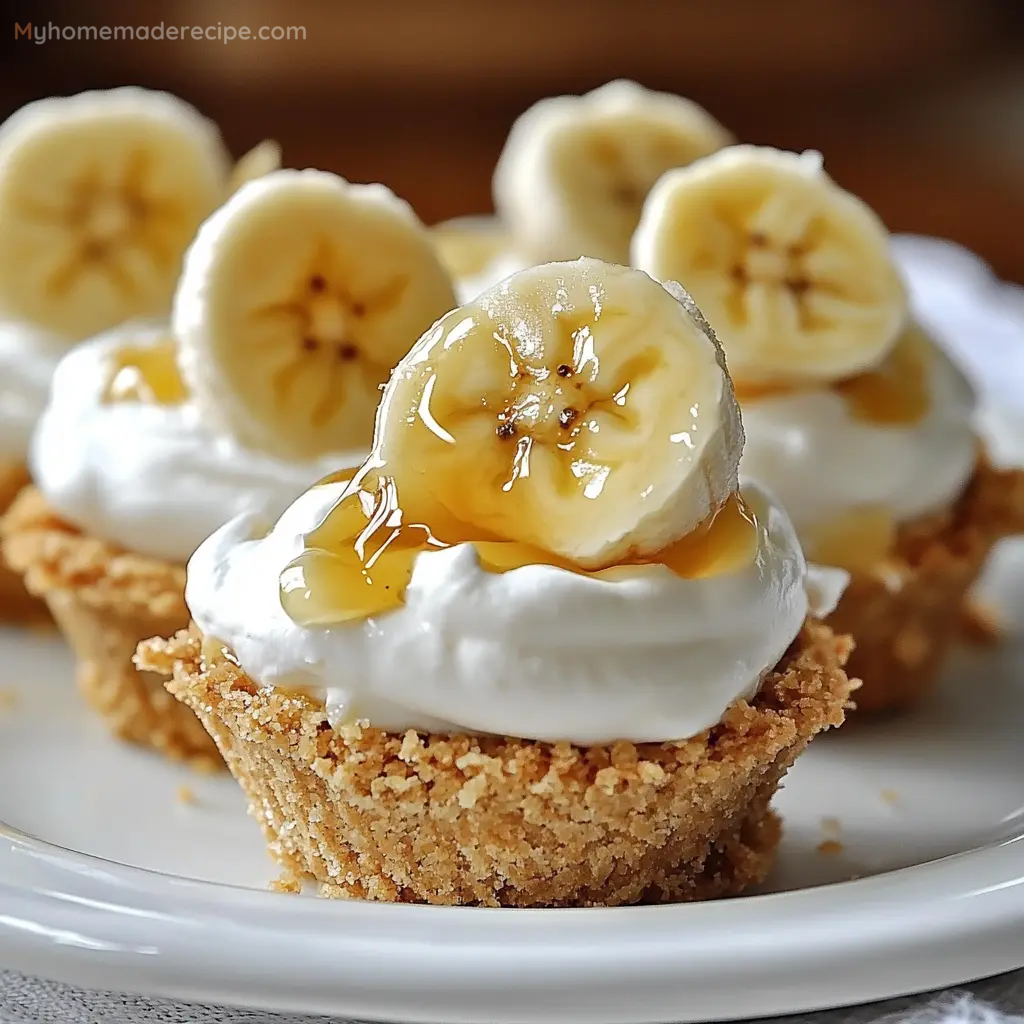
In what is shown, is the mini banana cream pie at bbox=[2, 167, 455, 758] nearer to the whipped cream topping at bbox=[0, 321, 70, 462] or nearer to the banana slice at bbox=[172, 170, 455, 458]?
the banana slice at bbox=[172, 170, 455, 458]

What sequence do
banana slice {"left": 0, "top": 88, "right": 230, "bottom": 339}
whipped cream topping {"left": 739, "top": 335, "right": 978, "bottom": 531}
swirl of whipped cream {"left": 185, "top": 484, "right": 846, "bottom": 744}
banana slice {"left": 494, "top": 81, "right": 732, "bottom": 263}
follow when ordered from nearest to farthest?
swirl of whipped cream {"left": 185, "top": 484, "right": 846, "bottom": 744}
whipped cream topping {"left": 739, "top": 335, "right": 978, "bottom": 531}
banana slice {"left": 0, "top": 88, "right": 230, "bottom": 339}
banana slice {"left": 494, "top": 81, "right": 732, "bottom": 263}

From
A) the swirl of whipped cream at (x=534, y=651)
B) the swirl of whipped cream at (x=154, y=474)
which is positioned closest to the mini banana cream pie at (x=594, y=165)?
the swirl of whipped cream at (x=154, y=474)

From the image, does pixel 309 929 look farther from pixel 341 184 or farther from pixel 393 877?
pixel 341 184

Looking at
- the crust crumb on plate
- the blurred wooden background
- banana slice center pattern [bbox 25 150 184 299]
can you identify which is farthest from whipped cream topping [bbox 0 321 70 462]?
the blurred wooden background

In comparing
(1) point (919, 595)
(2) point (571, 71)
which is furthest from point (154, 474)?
(2) point (571, 71)

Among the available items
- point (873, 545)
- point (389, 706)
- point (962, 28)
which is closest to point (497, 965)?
point (389, 706)

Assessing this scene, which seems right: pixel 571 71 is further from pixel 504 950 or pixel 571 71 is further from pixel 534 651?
pixel 504 950

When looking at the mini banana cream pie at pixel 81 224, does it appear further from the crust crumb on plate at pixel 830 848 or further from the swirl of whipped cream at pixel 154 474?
the crust crumb on plate at pixel 830 848
